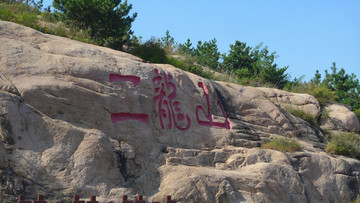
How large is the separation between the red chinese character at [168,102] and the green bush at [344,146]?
13.9ft

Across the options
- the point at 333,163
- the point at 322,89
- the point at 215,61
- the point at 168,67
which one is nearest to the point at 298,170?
the point at 333,163

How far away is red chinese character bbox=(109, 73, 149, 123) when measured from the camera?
10.6 m

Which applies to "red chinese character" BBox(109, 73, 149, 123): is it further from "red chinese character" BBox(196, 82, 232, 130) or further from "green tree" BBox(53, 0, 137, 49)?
"green tree" BBox(53, 0, 137, 49)

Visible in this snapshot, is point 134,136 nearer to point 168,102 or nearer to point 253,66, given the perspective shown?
point 168,102

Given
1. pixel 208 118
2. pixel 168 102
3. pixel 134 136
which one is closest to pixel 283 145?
pixel 208 118

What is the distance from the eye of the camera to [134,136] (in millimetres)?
10625

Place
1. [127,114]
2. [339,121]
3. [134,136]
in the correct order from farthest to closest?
[339,121] < [127,114] < [134,136]

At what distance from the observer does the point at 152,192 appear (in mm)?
9844

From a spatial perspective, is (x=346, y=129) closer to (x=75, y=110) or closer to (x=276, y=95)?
(x=276, y=95)

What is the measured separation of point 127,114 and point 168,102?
3.96 feet

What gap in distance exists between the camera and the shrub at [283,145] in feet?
41.2

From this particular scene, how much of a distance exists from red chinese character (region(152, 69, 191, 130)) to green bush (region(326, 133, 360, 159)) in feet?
13.9

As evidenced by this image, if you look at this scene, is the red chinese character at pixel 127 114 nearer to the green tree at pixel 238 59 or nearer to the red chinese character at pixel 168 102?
the red chinese character at pixel 168 102

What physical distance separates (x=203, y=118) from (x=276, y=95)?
12.0 ft
